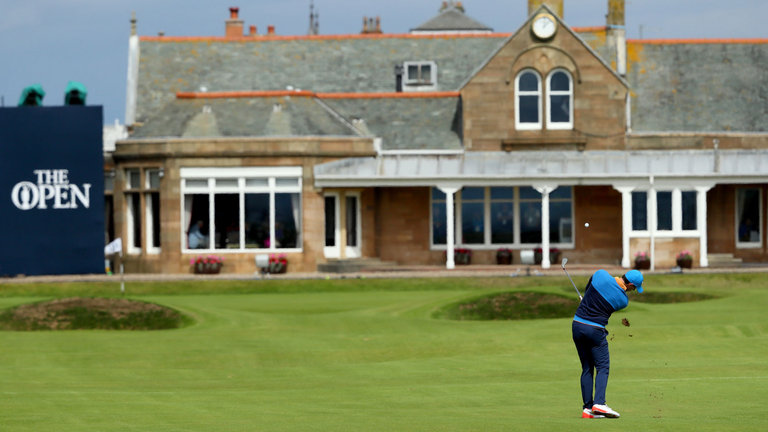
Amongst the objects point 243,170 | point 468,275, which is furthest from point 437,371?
point 243,170

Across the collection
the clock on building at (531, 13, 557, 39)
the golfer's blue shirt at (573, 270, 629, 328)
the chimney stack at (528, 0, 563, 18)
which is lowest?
the golfer's blue shirt at (573, 270, 629, 328)

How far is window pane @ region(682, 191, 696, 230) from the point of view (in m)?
41.4

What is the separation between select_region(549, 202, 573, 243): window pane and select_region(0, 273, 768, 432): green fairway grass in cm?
656

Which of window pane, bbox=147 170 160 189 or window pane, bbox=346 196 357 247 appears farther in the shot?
window pane, bbox=346 196 357 247

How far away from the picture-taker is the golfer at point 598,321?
46.6 feet

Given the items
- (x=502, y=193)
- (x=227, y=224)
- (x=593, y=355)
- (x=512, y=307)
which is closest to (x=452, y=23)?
(x=502, y=193)

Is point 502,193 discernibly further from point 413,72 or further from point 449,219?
point 413,72

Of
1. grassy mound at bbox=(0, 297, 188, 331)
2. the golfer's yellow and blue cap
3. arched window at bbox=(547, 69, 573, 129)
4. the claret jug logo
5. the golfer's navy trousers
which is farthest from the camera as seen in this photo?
arched window at bbox=(547, 69, 573, 129)

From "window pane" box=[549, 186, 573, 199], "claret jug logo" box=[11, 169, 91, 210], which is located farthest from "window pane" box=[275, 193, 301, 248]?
"window pane" box=[549, 186, 573, 199]

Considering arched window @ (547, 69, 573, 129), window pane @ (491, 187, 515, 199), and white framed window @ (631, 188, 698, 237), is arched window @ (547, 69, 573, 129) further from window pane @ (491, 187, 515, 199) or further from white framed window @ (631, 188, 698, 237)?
white framed window @ (631, 188, 698, 237)

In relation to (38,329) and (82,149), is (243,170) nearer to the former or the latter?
(82,149)

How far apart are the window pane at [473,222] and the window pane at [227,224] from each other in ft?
23.8

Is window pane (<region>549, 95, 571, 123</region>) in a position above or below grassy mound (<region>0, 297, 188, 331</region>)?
above

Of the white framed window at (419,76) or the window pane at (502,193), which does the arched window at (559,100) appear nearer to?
the window pane at (502,193)
